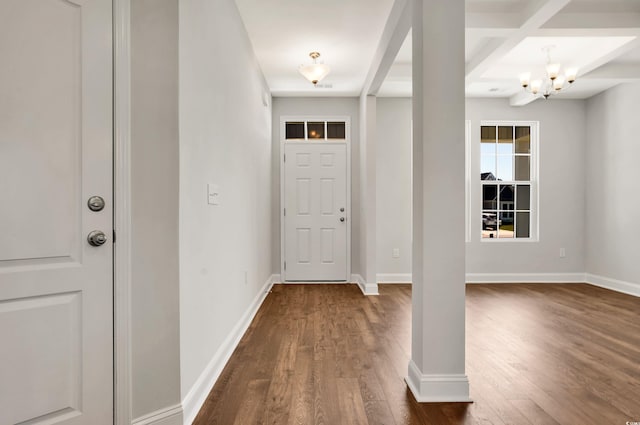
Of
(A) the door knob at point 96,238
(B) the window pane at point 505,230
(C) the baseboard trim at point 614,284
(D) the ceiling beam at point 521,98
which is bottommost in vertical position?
(C) the baseboard trim at point 614,284

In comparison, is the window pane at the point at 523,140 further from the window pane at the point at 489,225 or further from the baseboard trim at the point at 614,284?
the baseboard trim at the point at 614,284

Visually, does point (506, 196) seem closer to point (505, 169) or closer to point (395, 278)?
point (505, 169)

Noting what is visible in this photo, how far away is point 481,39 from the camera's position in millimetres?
3760

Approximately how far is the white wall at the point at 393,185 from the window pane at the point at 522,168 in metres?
1.76

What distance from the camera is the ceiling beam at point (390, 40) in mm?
2744

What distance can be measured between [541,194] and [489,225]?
913 mm

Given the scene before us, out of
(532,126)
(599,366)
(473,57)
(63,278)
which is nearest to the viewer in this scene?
(63,278)

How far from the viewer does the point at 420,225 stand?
83.7 inches

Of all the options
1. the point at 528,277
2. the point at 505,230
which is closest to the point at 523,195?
the point at 505,230

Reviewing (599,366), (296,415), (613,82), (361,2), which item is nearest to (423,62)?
(361,2)

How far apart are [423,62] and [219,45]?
4.55ft

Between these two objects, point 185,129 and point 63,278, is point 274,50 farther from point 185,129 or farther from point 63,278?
point 63,278

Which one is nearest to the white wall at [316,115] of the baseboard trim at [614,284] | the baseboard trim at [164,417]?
the baseboard trim at [614,284]

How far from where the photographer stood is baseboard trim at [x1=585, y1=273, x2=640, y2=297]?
4.67m
